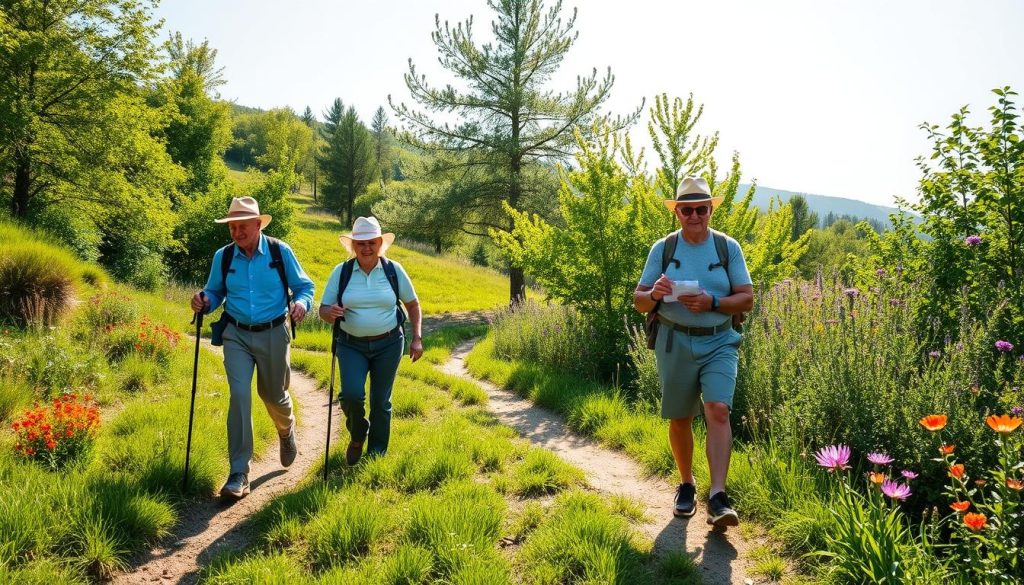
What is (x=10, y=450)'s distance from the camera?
186 inches

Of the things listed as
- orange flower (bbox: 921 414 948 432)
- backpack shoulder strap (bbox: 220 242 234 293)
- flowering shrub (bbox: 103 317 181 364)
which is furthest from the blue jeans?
flowering shrub (bbox: 103 317 181 364)

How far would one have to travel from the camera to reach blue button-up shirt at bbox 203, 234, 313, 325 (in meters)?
4.97

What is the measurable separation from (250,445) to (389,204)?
17.5 meters

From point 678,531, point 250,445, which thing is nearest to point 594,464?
point 678,531

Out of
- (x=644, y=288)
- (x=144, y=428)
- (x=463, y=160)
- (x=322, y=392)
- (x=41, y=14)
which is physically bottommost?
(x=322, y=392)

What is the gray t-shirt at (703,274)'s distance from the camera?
4090 millimetres

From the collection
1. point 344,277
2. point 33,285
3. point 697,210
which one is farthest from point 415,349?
point 33,285

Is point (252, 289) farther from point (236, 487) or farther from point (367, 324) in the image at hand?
point (236, 487)

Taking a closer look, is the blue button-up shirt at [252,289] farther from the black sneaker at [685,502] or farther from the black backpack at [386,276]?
the black sneaker at [685,502]

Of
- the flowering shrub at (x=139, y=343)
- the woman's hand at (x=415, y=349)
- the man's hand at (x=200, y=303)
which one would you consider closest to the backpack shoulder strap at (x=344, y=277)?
the woman's hand at (x=415, y=349)

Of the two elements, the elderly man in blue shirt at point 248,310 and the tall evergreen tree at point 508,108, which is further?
the tall evergreen tree at point 508,108

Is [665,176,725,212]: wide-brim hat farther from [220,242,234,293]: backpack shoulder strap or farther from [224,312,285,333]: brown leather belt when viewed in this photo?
[220,242,234,293]: backpack shoulder strap

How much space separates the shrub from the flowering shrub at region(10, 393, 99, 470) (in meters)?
4.55

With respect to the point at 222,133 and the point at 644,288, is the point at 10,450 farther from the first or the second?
the point at 222,133
